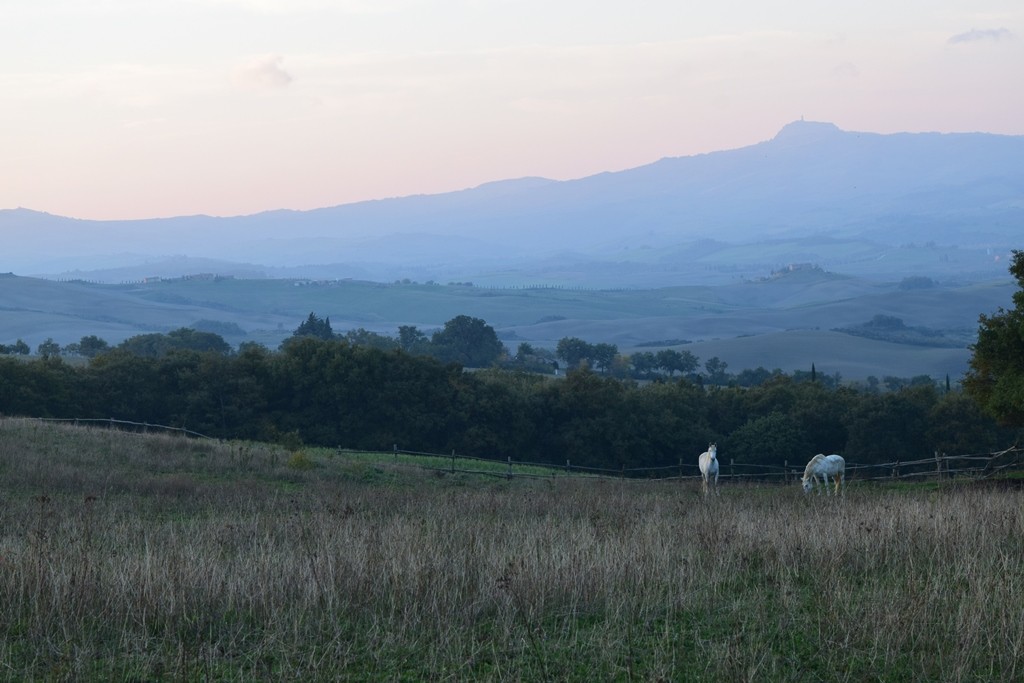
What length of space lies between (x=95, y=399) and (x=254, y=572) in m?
47.5

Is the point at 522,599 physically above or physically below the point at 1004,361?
below

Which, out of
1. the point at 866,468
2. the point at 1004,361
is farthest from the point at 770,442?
the point at 1004,361

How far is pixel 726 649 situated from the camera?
7.20 m

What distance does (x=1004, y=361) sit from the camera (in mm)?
26438

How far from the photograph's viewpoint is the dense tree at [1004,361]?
2580cm

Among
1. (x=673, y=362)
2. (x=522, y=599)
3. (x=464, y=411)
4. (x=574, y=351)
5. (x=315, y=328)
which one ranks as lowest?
(x=464, y=411)

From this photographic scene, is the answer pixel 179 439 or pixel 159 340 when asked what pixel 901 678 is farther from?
pixel 159 340

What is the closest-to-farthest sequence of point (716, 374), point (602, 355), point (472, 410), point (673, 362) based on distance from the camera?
1. point (472, 410)
2. point (716, 374)
3. point (673, 362)
4. point (602, 355)

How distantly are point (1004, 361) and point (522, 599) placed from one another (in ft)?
70.5

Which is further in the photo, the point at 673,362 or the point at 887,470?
the point at 673,362

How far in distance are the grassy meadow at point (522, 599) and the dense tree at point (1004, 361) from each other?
14.1 m

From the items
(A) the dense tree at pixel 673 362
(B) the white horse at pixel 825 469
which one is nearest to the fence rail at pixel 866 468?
(B) the white horse at pixel 825 469

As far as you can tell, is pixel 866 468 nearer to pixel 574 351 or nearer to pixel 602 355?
pixel 602 355

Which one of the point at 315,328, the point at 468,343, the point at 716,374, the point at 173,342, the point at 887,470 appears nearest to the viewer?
the point at 887,470
